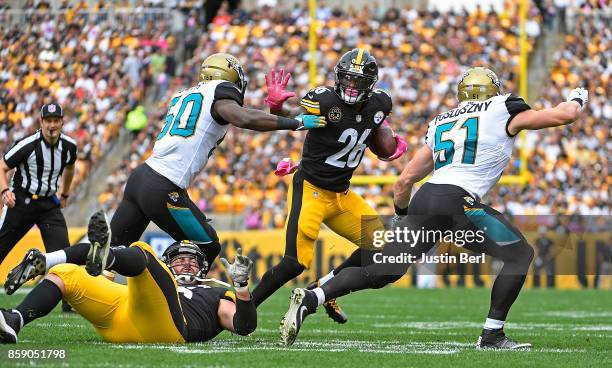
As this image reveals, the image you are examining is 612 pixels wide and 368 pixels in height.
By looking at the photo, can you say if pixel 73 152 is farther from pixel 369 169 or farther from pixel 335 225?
pixel 369 169

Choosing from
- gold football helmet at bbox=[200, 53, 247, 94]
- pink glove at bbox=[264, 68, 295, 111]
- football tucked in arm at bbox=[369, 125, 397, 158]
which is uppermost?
gold football helmet at bbox=[200, 53, 247, 94]

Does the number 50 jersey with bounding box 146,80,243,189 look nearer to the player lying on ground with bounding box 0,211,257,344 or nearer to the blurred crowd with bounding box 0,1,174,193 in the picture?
the player lying on ground with bounding box 0,211,257,344

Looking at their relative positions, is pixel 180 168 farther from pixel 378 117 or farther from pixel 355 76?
pixel 378 117

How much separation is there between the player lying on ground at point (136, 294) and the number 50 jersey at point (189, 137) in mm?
790

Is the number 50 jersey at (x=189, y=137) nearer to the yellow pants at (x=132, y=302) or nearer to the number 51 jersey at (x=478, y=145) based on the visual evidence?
the yellow pants at (x=132, y=302)

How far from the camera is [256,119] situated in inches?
255

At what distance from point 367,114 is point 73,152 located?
2.87 metres

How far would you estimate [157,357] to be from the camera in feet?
17.3

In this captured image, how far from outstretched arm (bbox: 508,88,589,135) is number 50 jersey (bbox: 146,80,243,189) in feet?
5.71

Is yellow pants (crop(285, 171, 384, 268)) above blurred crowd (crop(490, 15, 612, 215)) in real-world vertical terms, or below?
below

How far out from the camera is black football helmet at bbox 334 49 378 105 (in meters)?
6.97

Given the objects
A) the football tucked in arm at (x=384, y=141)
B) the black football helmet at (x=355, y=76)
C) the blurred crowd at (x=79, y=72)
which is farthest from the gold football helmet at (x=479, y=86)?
the blurred crowd at (x=79, y=72)

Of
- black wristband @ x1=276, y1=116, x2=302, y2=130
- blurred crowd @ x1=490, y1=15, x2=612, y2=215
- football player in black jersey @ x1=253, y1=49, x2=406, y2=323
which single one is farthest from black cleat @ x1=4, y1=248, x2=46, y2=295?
blurred crowd @ x1=490, y1=15, x2=612, y2=215

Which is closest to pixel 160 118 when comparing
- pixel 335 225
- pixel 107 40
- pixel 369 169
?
pixel 107 40
